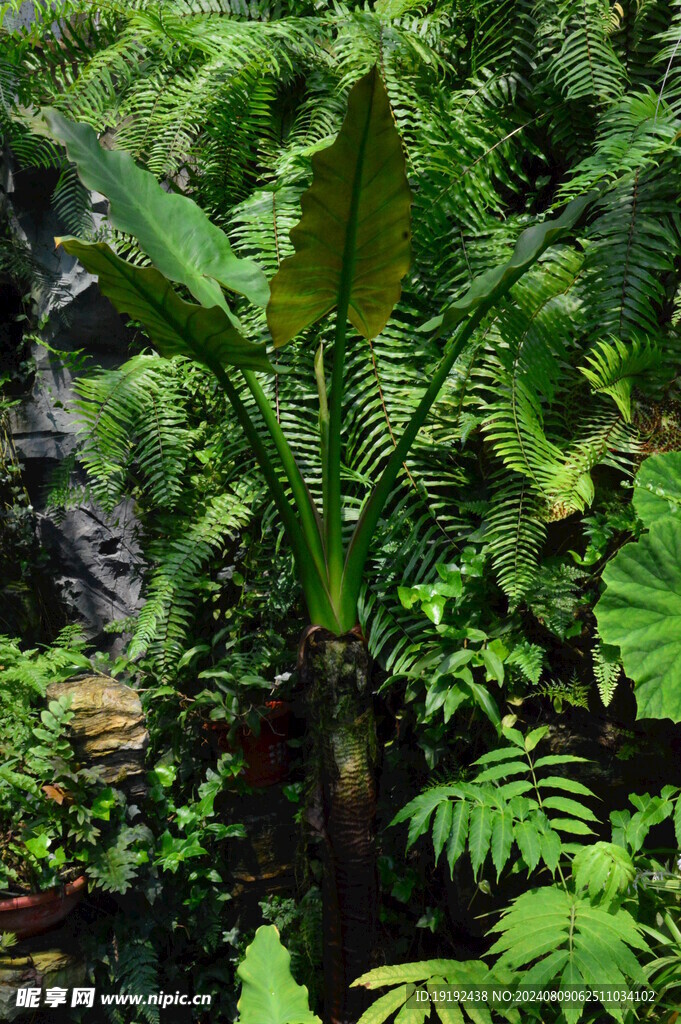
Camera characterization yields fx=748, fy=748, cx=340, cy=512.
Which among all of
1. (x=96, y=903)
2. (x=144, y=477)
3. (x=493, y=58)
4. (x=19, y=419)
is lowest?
(x=96, y=903)

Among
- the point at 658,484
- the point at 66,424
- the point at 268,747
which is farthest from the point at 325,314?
the point at 66,424

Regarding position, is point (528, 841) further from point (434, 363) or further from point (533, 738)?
point (434, 363)

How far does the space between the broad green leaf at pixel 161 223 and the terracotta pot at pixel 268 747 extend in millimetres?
1527

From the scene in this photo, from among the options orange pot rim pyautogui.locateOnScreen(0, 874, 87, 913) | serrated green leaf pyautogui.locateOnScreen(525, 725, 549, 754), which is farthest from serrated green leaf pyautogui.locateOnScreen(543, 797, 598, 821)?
orange pot rim pyautogui.locateOnScreen(0, 874, 87, 913)

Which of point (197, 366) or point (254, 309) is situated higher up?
point (197, 366)

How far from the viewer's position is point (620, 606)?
1612 mm

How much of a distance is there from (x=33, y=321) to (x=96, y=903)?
8.71 ft

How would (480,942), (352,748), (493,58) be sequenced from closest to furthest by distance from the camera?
1. (352,748)
2. (480,942)
3. (493,58)

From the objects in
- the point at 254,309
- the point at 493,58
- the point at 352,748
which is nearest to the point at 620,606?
the point at 352,748

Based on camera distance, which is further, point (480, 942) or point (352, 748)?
point (480, 942)

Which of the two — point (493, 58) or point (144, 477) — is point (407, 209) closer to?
point (493, 58)

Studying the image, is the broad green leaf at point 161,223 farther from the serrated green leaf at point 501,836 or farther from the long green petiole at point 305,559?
the serrated green leaf at point 501,836

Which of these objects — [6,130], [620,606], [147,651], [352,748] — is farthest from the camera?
[6,130]

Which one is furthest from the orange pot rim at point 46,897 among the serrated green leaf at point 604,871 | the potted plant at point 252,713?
the serrated green leaf at point 604,871
